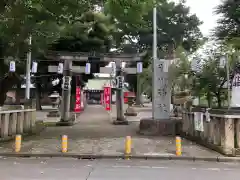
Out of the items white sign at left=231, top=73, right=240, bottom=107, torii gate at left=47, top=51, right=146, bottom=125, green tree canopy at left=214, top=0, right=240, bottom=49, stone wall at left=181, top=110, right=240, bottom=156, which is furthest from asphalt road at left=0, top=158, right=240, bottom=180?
torii gate at left=47, top=51, right=146, bottom=125

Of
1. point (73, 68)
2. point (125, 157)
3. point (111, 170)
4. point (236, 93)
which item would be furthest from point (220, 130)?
point (73, 68)

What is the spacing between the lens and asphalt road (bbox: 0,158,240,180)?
304 inches

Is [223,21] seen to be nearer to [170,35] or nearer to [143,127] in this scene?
[143,127]

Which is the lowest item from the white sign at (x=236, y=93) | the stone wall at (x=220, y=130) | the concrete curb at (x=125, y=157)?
the concrete curb at (x=125, y=157)

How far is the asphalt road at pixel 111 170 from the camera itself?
25.3 ft

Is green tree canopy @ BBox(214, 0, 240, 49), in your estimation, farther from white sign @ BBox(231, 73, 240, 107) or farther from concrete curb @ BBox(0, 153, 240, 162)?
concrete curb @ BBox(0, 153, 240, 162)

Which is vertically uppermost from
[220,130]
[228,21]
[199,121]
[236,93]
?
[228,21]

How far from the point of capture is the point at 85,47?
31203 mm

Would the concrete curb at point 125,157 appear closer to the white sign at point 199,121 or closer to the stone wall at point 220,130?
the stone wall at point 220,130

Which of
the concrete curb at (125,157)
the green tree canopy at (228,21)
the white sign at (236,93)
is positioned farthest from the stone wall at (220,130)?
the green tree canopy at (228,21)

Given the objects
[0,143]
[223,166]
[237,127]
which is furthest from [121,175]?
[0,143]

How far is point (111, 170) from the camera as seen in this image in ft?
28.5

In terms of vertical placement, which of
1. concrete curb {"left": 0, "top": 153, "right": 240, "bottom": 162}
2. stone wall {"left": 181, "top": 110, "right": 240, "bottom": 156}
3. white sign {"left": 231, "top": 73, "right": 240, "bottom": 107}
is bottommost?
concrete curb {"left": 0, "top": 153, "right": 240, "bottom": 162}

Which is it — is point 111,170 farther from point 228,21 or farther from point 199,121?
point 228,21
